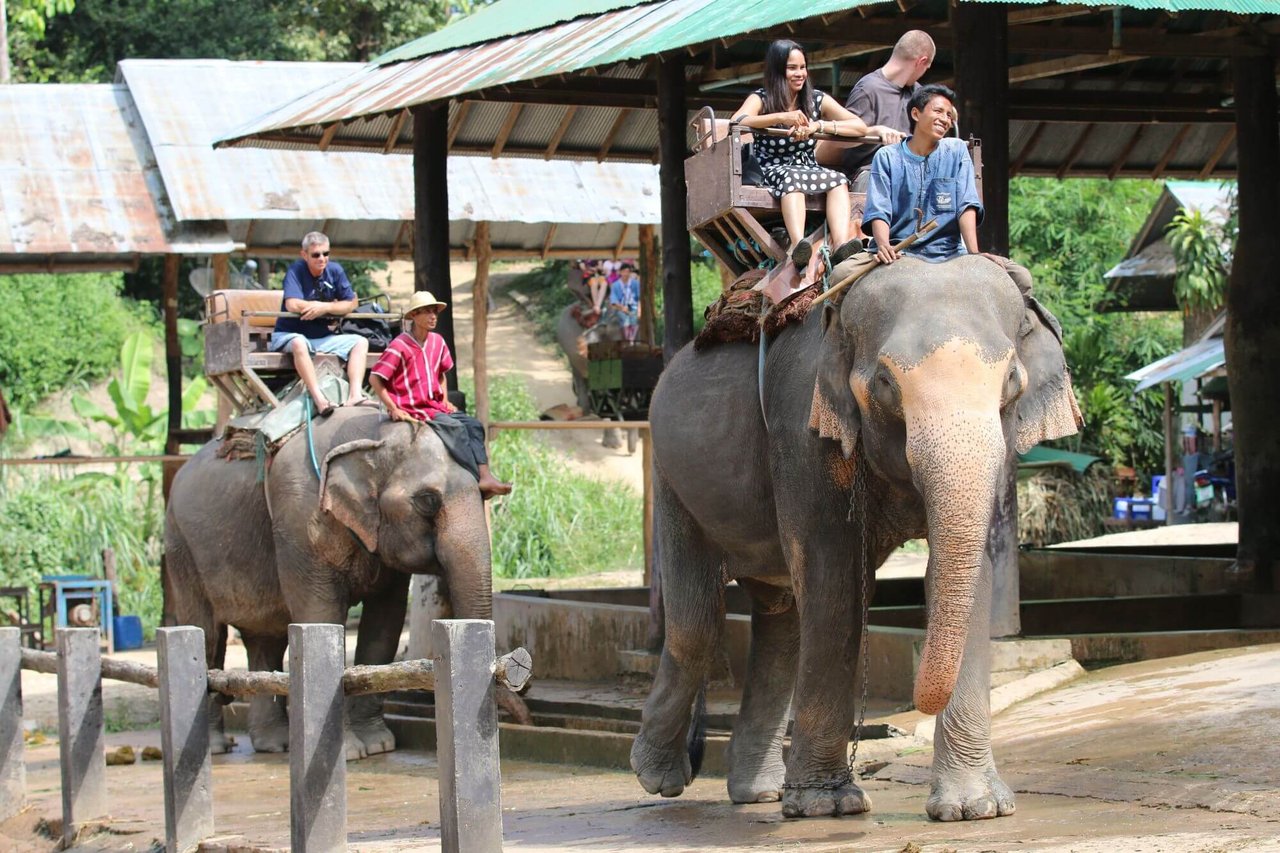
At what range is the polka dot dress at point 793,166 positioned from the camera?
8.26 meters

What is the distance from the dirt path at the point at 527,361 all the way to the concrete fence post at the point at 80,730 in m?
21.7

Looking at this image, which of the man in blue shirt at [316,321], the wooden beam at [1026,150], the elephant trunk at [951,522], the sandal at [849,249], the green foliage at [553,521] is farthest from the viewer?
the green foliage at [553,521]

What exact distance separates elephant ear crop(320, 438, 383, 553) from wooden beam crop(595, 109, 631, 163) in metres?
4.49

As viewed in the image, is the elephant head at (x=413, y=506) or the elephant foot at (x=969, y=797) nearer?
the elephant foot at (x=969, y=797)

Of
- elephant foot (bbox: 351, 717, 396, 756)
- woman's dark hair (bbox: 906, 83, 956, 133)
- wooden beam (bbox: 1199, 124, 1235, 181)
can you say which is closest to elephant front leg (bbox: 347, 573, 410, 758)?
elephant foot (bbox: 351, 717, 396, 756)

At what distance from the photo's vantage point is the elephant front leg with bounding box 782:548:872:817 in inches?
275

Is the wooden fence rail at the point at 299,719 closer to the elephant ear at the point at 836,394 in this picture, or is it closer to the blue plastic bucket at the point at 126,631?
the elephant ear at the point at 836,394

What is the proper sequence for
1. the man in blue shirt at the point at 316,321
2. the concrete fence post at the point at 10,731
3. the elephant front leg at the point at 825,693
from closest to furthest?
the elephant front leg at the point at 825,693 < the concrete fence post at the point at 10,731 < the man in blue shirt at the point at 316,321

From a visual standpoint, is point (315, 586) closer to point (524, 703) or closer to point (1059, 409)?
point (524, 703)

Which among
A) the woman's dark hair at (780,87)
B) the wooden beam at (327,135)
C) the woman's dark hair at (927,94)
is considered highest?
the wooden beam at (327,135)

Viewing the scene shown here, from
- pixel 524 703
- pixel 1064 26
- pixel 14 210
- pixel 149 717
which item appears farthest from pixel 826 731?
pixel 14 210

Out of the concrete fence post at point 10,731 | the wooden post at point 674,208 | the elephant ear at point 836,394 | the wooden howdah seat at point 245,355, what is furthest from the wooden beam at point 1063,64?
the concrete fence post at point 10,731

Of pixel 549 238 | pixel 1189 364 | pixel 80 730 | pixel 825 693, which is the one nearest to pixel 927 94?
pixel 825 693

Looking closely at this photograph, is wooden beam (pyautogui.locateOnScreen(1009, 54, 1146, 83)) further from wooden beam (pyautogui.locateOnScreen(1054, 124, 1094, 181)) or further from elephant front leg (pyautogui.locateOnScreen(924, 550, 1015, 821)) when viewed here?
elephant front leg (pyautogui.locateOnScreen(924, 550, 1015, 821))
